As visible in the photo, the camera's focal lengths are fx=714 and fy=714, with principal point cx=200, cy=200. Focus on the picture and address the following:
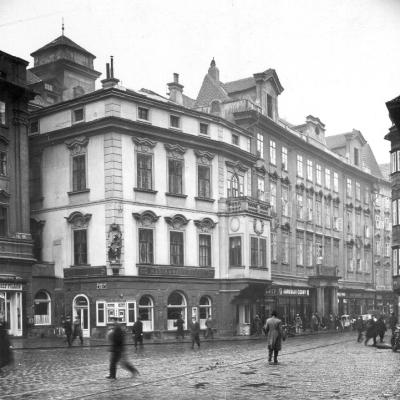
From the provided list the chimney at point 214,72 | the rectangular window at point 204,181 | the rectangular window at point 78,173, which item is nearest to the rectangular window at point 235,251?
the rectangular window at point 204,181

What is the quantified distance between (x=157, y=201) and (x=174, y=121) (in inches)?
201

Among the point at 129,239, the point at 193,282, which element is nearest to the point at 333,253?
the point at 193,282

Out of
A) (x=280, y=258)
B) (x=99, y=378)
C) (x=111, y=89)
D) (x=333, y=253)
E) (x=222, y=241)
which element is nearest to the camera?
(x=99, y=378)

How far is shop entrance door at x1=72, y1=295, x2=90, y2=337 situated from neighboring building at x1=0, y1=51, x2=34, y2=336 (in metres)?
2.71

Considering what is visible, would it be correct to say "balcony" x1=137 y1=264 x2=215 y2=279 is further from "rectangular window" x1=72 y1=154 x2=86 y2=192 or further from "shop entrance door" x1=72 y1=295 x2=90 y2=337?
"rectangular window" x1=72 y1=154 x2=86 y2=192

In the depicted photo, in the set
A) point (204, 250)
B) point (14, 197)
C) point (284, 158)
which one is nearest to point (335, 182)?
point (284, 158)

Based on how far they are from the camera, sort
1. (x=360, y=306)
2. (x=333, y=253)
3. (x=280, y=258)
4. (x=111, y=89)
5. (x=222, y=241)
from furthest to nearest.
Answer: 1. (x=360, y=306)
2. (x=333, y=253)
3. (x=280, y=258)
4. (x=222, y=241)
5. (x=111, y=89)

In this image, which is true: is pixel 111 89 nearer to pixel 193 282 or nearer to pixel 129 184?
pixel 129 184

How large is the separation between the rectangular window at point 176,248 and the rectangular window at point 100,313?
17.0ft

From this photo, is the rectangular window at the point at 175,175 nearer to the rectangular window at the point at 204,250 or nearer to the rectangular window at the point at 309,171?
the rectangular window at the point at 204,250

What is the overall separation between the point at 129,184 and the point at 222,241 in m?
8.41

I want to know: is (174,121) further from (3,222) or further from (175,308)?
(3,222)

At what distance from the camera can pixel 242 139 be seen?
4841cm

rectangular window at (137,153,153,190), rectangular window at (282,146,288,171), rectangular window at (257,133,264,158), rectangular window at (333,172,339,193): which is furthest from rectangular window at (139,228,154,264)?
rectangular window at (333,172,339,193)
